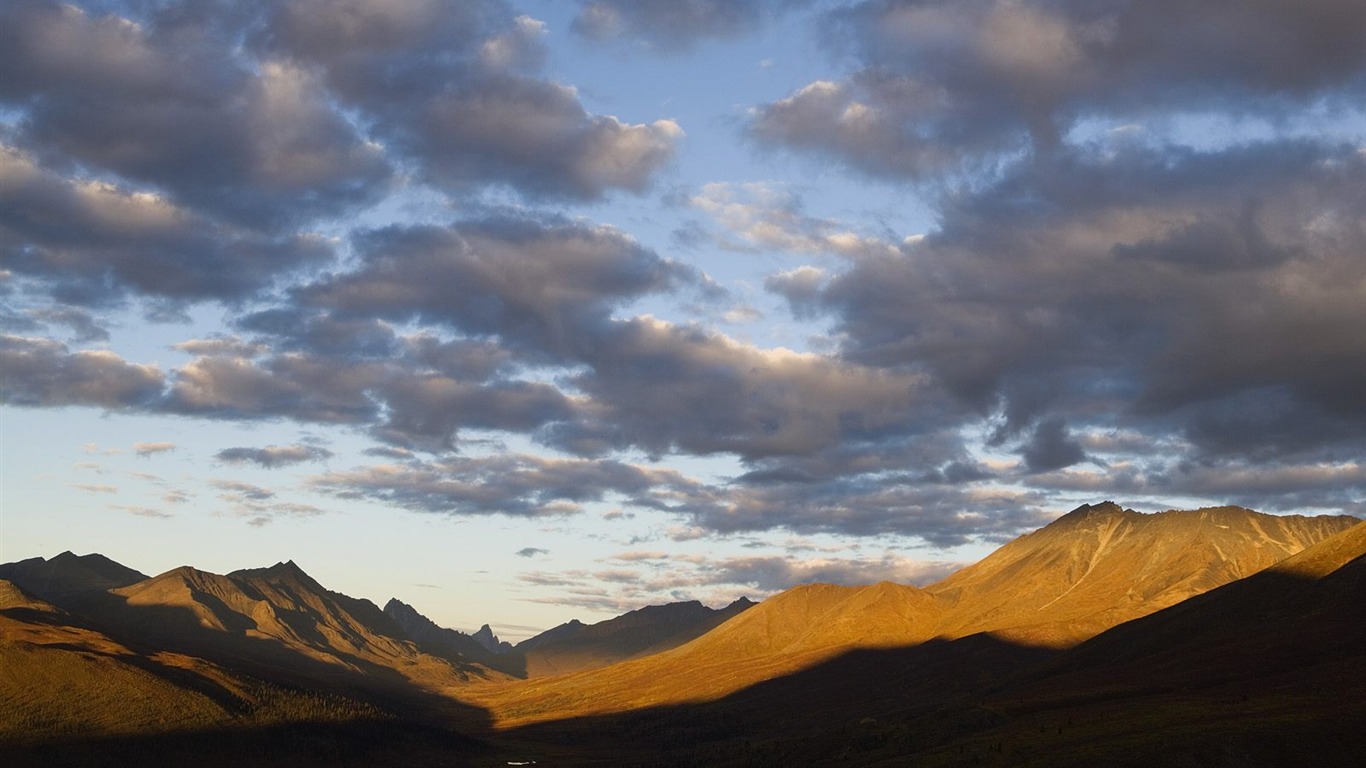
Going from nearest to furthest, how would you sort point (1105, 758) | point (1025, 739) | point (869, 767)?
point (1105, 758) < point (1025, 739) < point (869, 767)

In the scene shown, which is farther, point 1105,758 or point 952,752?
point 952,752

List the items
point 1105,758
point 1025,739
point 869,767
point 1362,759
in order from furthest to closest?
point 869,767 < point 1025,739 < point 1105,758 < point 1362,759

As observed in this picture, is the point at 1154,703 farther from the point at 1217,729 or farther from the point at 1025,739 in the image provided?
the point at 1217,729

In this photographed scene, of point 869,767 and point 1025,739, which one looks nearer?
point 1025,739

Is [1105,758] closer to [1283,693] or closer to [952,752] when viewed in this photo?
[952,752]

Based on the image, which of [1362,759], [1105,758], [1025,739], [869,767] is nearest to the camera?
[1362,759]

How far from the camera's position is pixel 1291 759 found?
146m

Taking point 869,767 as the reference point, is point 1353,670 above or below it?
above

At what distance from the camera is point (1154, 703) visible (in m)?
192

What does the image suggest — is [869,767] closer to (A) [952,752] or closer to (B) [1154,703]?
(A) [952,752]

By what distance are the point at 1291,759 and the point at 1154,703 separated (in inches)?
1839

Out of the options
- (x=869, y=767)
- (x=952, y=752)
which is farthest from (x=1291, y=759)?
(x=869, y=767)

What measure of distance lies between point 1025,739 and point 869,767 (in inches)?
1013

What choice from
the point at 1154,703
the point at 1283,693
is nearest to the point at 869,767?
the point at 1154,703
